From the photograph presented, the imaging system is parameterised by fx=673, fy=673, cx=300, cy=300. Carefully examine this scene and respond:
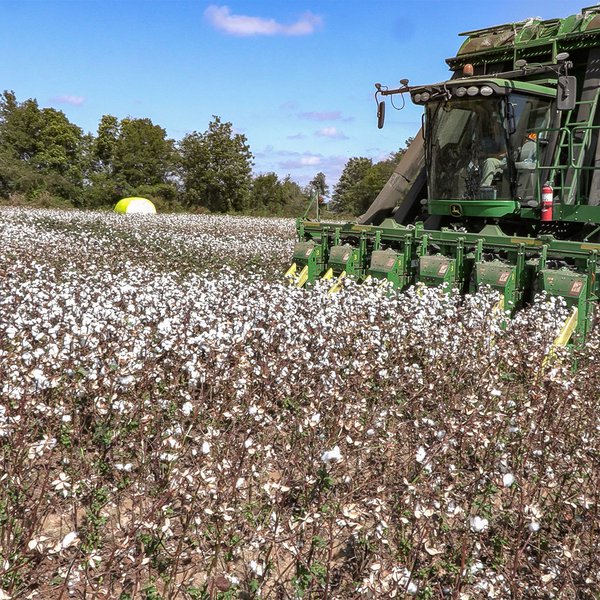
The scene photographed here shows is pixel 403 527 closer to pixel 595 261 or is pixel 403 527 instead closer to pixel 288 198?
pixel 595 261

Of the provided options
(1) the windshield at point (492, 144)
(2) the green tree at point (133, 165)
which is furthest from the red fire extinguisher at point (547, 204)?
(2) the green tree at point (133, 165)

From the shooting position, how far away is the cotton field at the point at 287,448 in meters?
3.19

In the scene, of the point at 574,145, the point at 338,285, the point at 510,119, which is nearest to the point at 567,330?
the point at 574,145

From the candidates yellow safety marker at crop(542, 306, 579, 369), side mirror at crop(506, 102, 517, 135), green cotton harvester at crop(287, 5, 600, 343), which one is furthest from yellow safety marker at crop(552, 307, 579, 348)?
side mirror at crop(506, 102, 517, 135)

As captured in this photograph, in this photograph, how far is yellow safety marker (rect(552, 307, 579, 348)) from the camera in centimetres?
701

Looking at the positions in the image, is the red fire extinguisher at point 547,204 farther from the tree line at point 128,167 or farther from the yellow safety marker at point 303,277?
the tree line at point 128,167

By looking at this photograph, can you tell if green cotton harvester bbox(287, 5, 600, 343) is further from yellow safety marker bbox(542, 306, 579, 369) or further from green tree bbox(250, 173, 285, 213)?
green tree bbox(250, 173, 285, 213)

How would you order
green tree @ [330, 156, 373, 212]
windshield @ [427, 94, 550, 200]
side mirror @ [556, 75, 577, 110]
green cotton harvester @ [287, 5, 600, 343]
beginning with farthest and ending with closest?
green tree @ [330, 156, 373, 212]
windshield @ [427, 94, 550, 200]
green cotton harvester @ [287, 5, 600, 343]
side mirror @ [556, 75, 577, 110]

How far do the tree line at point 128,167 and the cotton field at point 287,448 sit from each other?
45.8 m

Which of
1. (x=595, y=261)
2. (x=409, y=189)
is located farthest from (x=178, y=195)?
(x=595, y=261)

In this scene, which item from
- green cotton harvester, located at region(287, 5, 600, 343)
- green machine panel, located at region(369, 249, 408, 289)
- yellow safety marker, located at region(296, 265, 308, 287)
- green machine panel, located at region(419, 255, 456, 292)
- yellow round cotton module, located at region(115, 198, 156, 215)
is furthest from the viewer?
yellow round cotton module, located at region(115, 198, 156, 215)

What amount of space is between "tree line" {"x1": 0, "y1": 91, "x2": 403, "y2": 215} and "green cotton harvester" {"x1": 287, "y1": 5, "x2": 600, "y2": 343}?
Answer: 41525 millimetres

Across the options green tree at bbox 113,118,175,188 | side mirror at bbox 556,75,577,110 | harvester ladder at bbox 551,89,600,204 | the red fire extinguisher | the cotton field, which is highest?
green tree at bbox 113,118,175,188

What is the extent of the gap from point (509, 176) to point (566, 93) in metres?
1.60
